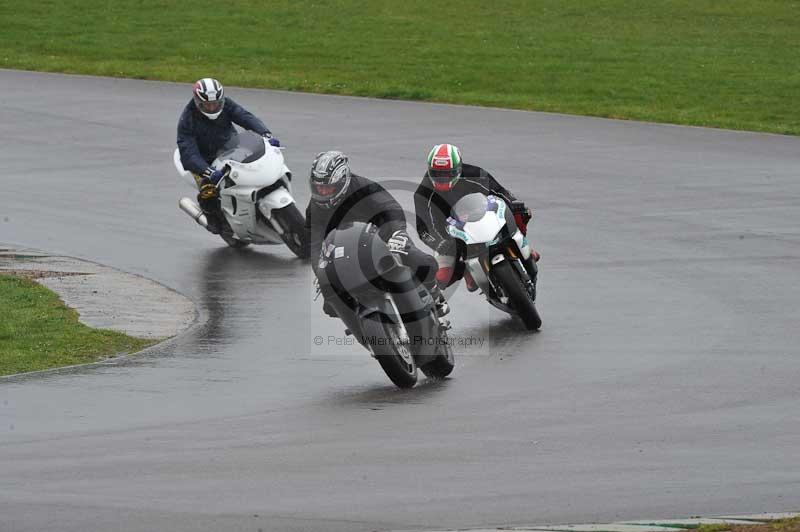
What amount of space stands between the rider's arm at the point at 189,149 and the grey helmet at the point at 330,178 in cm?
526

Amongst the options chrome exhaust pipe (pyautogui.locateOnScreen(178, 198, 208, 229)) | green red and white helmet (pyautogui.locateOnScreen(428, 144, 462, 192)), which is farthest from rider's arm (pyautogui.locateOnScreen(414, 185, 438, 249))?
chrome exhaust pipe (pyautogui.locateOnScreen(178, 198, 208, 229))

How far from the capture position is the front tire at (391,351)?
10.8m

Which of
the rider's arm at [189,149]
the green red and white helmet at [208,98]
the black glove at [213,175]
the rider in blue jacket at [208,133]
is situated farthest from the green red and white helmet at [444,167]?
the green red and white helmet at [208,98]

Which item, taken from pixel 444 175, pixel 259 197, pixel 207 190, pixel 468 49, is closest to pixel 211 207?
pixel 207 190

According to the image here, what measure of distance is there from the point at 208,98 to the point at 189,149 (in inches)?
24.5

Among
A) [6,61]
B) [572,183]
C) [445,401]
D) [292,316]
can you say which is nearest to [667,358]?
[445,401]

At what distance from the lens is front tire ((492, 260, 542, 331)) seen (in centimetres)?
1287

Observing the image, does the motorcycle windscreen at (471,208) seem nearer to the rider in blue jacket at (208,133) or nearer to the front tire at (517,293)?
the front tire at (517,293)

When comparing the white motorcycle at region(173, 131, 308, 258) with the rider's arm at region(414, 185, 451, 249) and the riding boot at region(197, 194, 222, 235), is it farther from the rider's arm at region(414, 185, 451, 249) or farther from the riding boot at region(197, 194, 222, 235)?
the rider's arm at region(414, 185, 451, 249)

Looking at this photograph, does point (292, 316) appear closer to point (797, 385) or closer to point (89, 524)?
point (797, 385)

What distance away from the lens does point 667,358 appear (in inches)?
467

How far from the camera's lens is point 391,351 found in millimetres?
10859

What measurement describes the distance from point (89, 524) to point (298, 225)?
8.63 m

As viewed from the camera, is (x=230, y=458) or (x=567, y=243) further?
(x=567, y=243)
